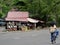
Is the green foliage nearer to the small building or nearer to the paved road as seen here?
the small building

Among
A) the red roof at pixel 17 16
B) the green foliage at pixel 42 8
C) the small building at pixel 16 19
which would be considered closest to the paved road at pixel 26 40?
the small building at pixel 16 19

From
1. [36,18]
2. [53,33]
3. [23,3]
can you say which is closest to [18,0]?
[23,3]

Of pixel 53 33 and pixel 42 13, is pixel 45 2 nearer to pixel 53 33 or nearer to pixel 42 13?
pixel 42 13

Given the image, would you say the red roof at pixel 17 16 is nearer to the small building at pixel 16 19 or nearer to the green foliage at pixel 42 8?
the small building at pixel 16 19

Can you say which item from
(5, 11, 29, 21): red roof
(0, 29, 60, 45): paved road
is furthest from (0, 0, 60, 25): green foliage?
(0, 29, 60, 45): paved road

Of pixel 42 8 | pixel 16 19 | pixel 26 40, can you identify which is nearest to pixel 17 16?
pixel 16 19

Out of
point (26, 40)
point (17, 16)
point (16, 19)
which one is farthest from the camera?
point (17, 16)

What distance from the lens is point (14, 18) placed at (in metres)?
50.3

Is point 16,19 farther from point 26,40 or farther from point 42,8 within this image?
point 26,40

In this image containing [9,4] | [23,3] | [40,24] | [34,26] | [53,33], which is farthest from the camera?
[9,4]

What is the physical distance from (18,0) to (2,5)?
11.1m

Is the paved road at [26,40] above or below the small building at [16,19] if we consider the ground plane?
above

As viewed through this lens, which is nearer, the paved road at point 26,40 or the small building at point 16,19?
the paved road at point 26,40

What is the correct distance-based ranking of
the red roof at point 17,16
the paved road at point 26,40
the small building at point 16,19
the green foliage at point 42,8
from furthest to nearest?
the green foliage at point 42,8 → the red roof at point 17,16 → the small building at point 16,19 → the paved road at point 26,40
